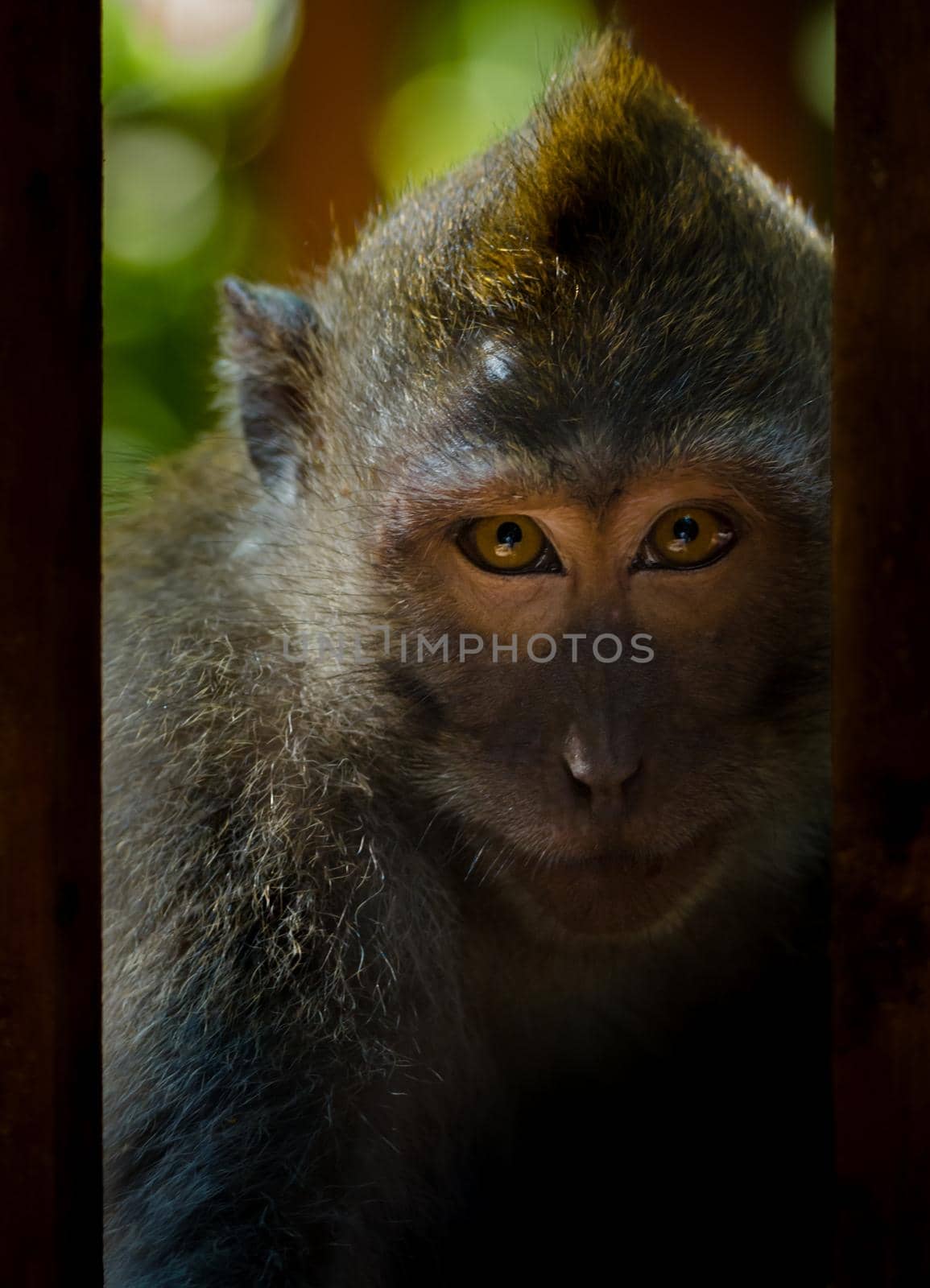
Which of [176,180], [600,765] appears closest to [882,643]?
[600,765]

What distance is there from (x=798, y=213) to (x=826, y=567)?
107 cm

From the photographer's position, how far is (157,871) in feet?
7.73

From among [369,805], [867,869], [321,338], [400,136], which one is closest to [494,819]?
[369,805]

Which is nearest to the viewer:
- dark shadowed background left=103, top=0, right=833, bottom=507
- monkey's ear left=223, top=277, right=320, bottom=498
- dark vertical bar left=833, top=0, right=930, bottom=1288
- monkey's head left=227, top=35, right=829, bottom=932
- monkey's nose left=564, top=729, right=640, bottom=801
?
dark vertical bar left=833, top=0, right=930, bottom=1288

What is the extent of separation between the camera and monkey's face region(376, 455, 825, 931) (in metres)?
2.18

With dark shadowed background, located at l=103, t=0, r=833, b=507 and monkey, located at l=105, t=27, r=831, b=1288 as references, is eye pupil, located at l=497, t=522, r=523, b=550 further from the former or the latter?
dark shadowed background, located at l=103, t=0, r=833, b=507

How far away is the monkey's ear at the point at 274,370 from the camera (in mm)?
2811

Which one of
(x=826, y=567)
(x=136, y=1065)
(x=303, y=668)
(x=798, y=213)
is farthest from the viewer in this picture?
(x=798, y=213)

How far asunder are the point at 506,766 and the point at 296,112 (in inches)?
204

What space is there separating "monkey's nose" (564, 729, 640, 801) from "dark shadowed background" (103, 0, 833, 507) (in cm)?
428

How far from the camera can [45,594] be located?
4.92 ft

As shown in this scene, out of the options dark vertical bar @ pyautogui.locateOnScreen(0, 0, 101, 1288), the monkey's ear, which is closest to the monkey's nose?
dark vertical bar @ pyautogui.locateOnScreen(0, 0, 101, 1288)


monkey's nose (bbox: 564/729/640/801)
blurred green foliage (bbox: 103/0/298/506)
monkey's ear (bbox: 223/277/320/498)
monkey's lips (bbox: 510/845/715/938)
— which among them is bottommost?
monkey's lips (bbox: 510/845/715/938)

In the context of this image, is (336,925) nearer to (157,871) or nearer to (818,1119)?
(157,871)
